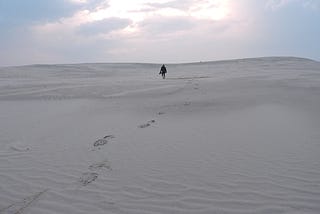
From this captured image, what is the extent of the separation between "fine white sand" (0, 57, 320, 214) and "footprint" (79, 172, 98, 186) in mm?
18

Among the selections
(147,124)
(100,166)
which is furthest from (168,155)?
(147,124)

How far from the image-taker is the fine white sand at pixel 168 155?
5.08 m

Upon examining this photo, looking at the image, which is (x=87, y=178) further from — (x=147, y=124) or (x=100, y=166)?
(x=147, y=124)

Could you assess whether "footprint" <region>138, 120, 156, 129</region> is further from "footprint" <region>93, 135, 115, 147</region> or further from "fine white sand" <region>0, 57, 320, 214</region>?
"footprint" <region>93, 135, 115, 147</region>

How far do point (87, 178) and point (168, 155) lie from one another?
172 centimetres

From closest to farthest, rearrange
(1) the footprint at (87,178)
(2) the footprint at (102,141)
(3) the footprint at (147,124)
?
(1) the footprint at (87,178), (2) the footprint at (102,141), (3) the footprint at (147,124)

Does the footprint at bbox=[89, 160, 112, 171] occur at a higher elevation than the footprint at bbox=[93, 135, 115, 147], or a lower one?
lower

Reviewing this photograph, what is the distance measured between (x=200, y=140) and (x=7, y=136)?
201 inches

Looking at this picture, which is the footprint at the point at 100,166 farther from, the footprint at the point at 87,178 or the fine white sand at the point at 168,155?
the footprint at the point at 87,178

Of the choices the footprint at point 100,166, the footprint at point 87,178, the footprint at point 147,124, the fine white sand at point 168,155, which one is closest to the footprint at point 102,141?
the fine white sand at point 168,155

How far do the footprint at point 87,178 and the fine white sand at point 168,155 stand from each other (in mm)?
18

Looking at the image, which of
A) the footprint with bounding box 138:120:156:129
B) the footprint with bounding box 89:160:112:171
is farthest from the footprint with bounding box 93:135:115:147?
the footprint with bounding box 89:160:112:171

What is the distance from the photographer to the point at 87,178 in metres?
6.01

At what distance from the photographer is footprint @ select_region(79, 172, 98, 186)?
5845 mm
